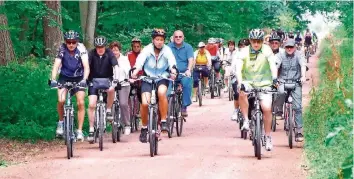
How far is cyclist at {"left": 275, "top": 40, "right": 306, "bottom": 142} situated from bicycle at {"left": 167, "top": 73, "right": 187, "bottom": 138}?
6.55 feet

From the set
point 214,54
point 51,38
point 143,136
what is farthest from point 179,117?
point 214,54

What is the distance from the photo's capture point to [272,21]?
55156 mm

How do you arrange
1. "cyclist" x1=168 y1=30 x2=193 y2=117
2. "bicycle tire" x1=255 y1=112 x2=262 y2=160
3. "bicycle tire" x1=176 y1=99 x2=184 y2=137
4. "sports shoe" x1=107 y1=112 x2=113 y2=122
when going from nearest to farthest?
"bicycle tire" x1=255 y1=112 x2=262 y2=160 < "sports shoe" x1=107 y1=112 x2=113 y2=122 < "bicycle tire" x1=176 y1=99 x2=184 y2=137 < "cyclist" x1=168 y1=30 x2=193 y2=117

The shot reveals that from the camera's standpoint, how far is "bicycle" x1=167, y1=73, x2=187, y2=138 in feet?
55.5

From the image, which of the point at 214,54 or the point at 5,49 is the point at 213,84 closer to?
the point at 214,54

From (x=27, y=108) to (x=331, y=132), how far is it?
386 inches

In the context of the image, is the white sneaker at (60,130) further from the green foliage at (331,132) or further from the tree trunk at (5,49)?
the tree trunk at (5,49)

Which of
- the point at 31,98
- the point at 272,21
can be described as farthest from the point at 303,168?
the point at 272,21

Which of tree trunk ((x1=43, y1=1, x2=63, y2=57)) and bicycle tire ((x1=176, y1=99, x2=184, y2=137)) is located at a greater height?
tree trunk ((x1=43, y1=1, x2=63, y2=57))

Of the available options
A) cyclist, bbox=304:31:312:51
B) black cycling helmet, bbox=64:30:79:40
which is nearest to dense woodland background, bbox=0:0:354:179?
black cycling helmet, bbox=64:30:79:40

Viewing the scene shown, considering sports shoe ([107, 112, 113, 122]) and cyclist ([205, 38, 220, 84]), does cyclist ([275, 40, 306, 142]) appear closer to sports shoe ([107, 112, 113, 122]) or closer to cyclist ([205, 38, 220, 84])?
sports shoe ([107, 112, 113, 122])

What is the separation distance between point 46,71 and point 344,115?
23.6ft

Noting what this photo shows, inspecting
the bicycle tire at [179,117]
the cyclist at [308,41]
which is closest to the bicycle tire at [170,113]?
the bicycle tire at [179,117]

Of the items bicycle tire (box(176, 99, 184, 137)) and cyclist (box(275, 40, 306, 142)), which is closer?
cyclist (box(275, 40, 306, 142))
